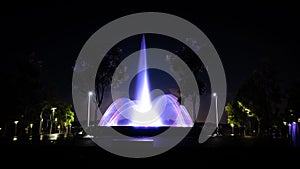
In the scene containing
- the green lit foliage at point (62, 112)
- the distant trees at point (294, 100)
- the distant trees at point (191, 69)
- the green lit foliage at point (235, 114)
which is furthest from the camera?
the green lit foliage at point (62, 112)

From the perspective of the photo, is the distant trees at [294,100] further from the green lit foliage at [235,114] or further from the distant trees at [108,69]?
the distant trees at [108,69]

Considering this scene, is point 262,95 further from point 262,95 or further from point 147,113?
point 147,113

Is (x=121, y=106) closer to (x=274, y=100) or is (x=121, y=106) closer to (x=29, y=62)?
(x=29, y=62)

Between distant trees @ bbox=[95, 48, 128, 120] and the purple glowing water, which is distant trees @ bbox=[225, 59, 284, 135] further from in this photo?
distant trees @ bbox=[95, 48, 128, 120]

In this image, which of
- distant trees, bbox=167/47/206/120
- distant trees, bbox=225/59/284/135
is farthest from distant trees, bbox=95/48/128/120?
distant trees, bbox=225/59/284/135

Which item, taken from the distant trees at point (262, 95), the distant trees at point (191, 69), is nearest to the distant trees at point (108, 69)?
the distant trees at point (191, 69)

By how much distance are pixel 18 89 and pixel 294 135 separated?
38.3 metres

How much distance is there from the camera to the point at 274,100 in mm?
46281

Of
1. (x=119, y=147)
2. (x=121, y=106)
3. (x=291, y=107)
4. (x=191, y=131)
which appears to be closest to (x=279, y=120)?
(x=291, y=107)

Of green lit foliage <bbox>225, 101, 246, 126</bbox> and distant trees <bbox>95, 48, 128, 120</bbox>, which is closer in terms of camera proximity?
distant trees <bbox>95, 48, 128, 120</bbox>

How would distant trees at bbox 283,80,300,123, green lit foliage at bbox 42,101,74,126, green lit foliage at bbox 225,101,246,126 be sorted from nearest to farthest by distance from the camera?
distant trees at bbox 283,80,300,123 < green lit foliage at bbox 225,101,246,126 < green lit foliage at bbox 42,101,74,126

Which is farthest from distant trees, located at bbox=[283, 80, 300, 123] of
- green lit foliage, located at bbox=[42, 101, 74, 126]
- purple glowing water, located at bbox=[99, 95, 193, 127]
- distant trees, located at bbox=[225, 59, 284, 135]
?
green lit foliage, located at bbox=[42, 101, 74, 126]

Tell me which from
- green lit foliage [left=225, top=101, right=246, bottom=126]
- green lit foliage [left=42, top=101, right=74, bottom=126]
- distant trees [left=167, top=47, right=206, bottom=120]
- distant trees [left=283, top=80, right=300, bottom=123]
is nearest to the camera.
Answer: distant trees [left=167, top=47, right=206, bottom=120]

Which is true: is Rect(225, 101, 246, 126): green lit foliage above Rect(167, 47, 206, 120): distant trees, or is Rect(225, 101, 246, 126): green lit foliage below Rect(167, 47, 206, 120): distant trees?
below
